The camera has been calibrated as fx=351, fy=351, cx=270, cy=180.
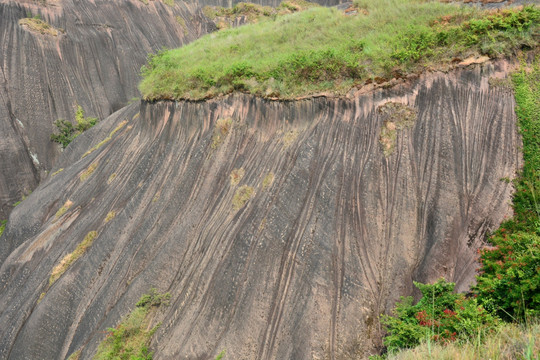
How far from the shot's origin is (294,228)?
Answer: 995cm

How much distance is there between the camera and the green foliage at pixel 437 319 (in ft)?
20.4

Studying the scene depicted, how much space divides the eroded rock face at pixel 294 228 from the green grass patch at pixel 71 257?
18.7 inches

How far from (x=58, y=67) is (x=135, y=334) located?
3009 centimetres

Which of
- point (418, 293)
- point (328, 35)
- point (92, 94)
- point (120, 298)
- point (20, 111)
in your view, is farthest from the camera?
point (92, 94)

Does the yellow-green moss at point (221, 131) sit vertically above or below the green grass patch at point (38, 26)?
below

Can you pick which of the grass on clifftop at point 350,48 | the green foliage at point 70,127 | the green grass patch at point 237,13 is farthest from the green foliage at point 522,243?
the green grass patch at point 237,13

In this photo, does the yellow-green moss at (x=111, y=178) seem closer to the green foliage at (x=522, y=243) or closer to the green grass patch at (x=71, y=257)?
the green grass patch at (x=71, y=257)

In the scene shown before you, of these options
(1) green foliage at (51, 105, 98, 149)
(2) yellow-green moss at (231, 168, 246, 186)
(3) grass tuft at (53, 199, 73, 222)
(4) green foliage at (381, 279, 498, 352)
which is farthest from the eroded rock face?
(1) green foliage at (51, 105, 98, 149)

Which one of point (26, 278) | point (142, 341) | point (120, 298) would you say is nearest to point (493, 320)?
point (142, 341)

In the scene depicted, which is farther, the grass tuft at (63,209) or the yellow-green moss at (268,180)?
the grass tuft at (63,209)

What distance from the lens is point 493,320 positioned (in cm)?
611

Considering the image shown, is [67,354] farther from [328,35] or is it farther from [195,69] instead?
[328,35]

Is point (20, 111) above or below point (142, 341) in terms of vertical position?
above

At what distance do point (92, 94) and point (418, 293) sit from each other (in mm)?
33555
